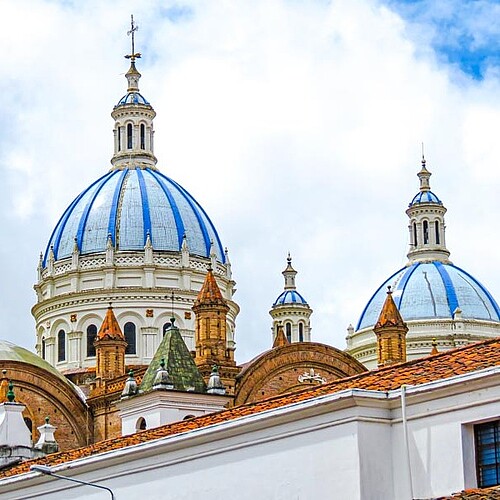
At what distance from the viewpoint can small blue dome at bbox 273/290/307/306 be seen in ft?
240

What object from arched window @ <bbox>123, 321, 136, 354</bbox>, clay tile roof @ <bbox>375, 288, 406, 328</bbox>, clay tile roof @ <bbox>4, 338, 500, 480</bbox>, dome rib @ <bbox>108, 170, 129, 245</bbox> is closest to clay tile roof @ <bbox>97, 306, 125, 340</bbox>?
arched window @ <bbox>123, 321, 136, 354</bbox>

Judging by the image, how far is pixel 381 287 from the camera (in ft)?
234

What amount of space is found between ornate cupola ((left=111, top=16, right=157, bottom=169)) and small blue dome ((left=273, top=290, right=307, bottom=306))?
10.0m

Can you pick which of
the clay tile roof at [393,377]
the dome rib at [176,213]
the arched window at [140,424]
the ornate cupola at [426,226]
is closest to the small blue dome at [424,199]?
the ornate cupola at [426,226]

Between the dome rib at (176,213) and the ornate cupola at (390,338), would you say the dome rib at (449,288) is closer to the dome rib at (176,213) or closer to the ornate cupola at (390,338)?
the dome rib at (176,213)

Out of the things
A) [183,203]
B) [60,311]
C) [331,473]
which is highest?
[183,203]

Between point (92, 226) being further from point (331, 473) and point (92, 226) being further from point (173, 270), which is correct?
point (331, 473)

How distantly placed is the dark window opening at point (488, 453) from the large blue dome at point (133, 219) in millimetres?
43554

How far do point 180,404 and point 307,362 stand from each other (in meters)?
9.77

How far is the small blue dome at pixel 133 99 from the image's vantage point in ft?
226

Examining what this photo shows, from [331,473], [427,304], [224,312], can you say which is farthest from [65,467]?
[427,304]

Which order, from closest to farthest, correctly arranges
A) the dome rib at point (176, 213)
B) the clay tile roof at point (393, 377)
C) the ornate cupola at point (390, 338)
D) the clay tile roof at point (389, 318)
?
the clay tile roof at point (393, 377) → the ornate cupola at point (390, 338) → the clay tile roof at point (389, 318) → the dome rib at point (176, 213)

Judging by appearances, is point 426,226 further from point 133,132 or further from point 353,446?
point 353,446

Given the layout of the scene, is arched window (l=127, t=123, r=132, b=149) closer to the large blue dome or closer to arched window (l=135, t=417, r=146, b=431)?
the large blue dome
